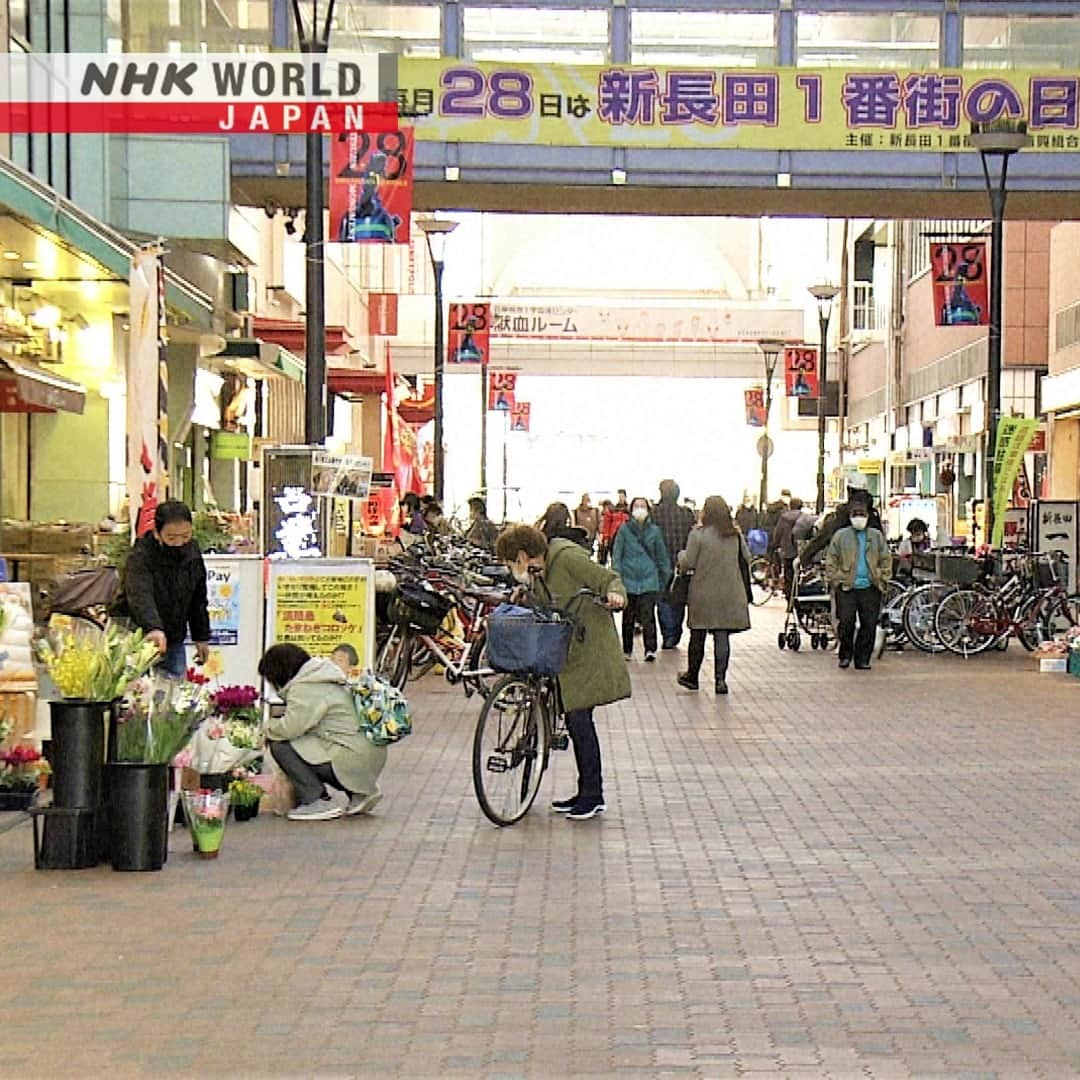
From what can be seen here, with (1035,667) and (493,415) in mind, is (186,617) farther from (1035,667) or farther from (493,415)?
(493,415)

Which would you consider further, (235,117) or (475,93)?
(475,93)

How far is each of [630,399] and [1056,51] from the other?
152ft

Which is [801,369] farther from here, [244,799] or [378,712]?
[244,799]

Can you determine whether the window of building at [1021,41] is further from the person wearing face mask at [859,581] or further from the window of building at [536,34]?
the person wearing face mask at [859,581]

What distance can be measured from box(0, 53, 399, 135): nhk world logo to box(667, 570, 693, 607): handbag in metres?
5.06

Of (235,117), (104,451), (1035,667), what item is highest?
(235,117)

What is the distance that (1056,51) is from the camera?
2841 cm

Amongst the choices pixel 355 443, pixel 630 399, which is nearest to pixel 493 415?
pixel 630 399

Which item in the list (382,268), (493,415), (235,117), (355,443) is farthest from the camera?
(493,415)

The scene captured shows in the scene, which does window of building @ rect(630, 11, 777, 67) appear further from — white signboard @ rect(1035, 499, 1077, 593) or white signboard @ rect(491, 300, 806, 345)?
white signboard @ rect(491, 300, 806, 345)

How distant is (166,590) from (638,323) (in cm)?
4363

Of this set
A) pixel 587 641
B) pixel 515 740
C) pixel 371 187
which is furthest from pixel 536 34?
pixel 515 740

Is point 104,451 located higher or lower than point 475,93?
lower

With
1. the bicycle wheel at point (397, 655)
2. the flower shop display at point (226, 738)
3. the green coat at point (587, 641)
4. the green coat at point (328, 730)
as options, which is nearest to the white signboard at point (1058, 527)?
the bicycle wheel at point (397, 655)
